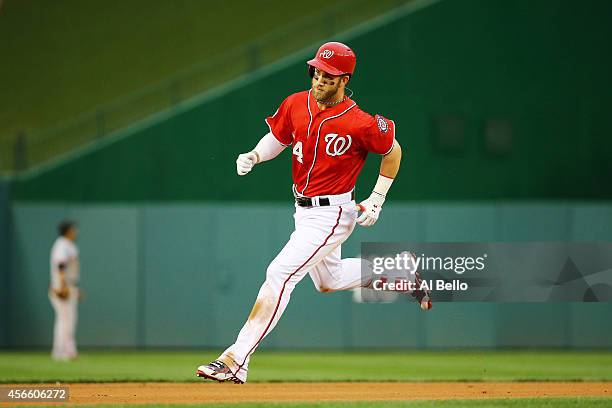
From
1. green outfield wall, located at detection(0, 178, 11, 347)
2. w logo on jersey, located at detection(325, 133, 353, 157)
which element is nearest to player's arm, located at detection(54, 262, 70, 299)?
green outfield wall, located at detection(0, 178, 11, 347)

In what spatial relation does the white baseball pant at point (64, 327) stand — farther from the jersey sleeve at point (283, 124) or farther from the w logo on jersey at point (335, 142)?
the w logo on jersey at point (335, 142)

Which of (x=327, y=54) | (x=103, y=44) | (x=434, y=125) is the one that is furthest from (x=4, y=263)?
(x=327, y=54)

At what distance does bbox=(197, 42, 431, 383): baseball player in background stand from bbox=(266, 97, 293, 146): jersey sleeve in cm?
1

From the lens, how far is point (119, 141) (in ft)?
57.7

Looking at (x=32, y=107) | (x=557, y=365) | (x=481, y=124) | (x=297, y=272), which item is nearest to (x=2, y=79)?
(x=32, y=107)

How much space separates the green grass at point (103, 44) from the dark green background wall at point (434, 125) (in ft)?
8.84

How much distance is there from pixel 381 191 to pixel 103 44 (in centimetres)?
1387

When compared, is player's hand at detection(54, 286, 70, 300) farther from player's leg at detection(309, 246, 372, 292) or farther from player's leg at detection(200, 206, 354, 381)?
player's leg at detection(200, 206, 354, 381)

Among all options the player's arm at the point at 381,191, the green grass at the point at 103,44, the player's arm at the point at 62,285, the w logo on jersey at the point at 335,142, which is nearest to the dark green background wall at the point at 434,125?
the green grass at the point at 103,44

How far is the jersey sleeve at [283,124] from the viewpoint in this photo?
838 centimetres

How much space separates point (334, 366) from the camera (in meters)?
13.5

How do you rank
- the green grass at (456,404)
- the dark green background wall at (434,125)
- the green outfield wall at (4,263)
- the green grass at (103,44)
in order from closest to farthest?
the green grass at (456,404) → the green outfield wall at (4,263) → the dark green background wall at (434,125) → the green grass at (103,44)

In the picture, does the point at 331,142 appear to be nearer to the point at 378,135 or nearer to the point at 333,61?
the point at 378,135

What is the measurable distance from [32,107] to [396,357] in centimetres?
962
